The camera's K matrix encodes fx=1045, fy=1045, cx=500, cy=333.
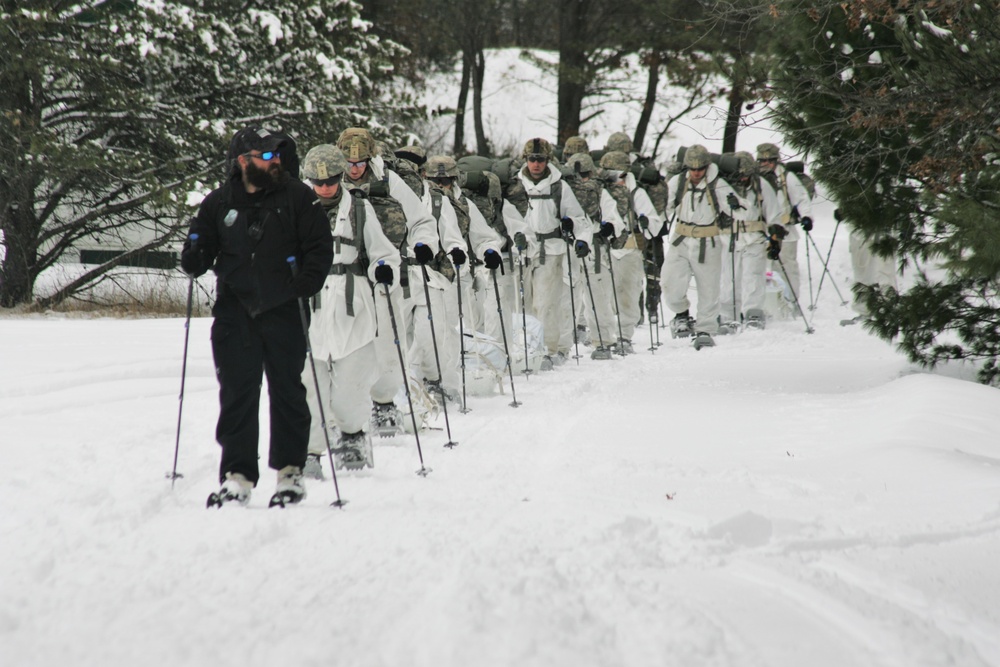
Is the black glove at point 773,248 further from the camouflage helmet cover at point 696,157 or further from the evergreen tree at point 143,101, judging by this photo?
the evergreen tree at point 143,101

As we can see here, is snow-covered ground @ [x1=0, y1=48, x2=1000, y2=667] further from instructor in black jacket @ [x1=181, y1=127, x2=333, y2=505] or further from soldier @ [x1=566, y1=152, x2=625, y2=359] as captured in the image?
soldier @ [x1=566, y1=152, x2=625, y2=359]

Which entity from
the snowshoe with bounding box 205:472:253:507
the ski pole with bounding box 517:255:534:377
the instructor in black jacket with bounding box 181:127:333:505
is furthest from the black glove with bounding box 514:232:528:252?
the snowshoe with bounding box 205:472:253:507

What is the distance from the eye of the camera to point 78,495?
5.60 meters

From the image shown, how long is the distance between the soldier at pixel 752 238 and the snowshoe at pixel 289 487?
10764mm

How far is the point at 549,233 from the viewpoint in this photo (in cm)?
1287

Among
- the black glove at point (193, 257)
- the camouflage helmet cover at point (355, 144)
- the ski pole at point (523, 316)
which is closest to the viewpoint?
the black glove at point (193, 257)

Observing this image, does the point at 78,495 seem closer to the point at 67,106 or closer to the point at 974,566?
the point at 974,566

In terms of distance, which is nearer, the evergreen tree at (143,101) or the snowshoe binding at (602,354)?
the snowshoe binding at (602,354)

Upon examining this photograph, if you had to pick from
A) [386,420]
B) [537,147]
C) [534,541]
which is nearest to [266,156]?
[534,541]

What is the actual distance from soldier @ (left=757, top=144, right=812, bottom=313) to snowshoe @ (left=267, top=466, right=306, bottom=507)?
1150 cm

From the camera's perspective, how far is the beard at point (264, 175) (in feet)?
18.2

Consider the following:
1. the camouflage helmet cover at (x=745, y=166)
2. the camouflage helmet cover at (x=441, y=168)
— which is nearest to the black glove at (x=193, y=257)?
the camouflage helmet cover at (x=441, y=168)

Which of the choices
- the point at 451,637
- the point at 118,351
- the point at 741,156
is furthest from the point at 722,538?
the point at 741,156

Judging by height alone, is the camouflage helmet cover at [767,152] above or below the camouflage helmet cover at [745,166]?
above
